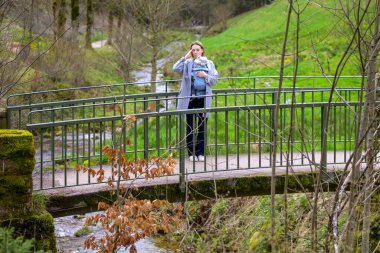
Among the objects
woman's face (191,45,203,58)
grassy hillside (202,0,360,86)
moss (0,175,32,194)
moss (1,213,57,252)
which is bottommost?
moss (1,213,57,252)

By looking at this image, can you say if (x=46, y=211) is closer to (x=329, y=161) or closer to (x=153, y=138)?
(x=329, y=161)

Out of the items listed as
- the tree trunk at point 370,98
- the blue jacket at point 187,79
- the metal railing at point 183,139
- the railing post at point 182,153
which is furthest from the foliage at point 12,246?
the blue jacket at point 187,79

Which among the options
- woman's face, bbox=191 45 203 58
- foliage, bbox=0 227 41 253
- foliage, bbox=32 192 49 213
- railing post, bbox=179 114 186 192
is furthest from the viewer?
woman's face, bbox=191 45 203 58

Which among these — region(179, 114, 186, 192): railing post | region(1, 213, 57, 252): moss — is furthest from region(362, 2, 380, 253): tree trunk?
region(1, 213, 57, 252): moss

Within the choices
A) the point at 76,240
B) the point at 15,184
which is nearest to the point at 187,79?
the point at 76,240

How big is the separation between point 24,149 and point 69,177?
1.99 metres

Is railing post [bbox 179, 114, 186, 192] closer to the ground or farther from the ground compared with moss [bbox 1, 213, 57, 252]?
farther from the ground

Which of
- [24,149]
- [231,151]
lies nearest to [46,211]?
[24,149]

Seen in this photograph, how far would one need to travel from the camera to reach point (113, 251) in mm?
7766

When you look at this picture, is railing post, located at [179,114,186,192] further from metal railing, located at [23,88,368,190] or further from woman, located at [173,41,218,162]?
woman, located at [173,41,218,162]

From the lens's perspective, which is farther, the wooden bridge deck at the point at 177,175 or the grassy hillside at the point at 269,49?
the grassy hillside at the point at 269,49

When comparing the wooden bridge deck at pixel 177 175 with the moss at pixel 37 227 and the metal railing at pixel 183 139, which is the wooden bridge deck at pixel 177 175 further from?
the moss at pixel 37 227

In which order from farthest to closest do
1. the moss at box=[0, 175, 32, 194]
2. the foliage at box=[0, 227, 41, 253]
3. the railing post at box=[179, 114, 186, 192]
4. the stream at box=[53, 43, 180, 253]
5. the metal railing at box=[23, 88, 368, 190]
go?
the stream at box=[53, 43, 180, 253]
the railing post at box=[179, 114, 186, 192]
the metal railing at box=[23, 88, 368, 190]
the moss at box=[0, 175, 32, 194]
the foliage at box=[0, 227, 41, 253]

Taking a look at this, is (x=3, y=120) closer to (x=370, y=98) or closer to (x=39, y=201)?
(x=39, y=201)
